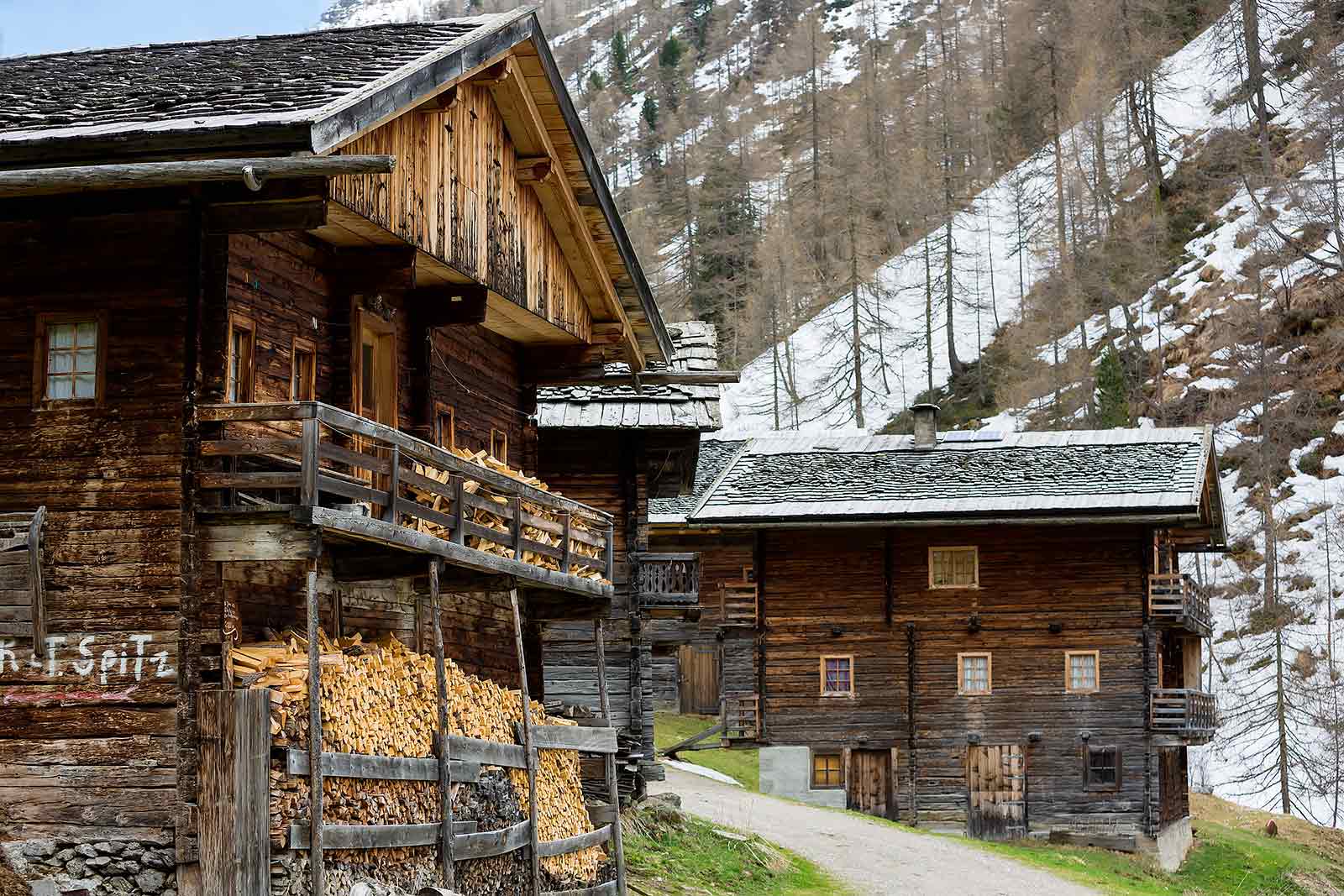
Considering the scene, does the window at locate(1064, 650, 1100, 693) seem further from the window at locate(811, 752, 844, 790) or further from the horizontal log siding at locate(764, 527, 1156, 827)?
the window at locate(811, 752, 844, 790)

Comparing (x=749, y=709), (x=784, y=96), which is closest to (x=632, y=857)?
(x=749, y=709)

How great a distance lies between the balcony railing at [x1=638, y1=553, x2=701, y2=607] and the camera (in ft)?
109

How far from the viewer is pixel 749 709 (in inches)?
1670

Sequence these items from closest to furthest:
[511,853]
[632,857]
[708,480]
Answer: [511,853]
[632,857]
[708,480]

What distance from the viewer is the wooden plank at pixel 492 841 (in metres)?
17.2

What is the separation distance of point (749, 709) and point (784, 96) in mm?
87526

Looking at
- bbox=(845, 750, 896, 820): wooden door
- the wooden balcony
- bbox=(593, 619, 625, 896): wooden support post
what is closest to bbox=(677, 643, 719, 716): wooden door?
bbox=(845, 750, 896, 820): wooden door

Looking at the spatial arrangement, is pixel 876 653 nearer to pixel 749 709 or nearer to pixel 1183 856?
pixel 749 709

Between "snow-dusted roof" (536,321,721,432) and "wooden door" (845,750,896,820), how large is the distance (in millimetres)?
14592

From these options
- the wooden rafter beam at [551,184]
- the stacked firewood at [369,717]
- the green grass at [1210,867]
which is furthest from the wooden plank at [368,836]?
the green grass at [1210,867]

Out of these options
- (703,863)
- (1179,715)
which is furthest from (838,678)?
(703,863)

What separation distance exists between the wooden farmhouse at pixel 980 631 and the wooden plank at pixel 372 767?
23.6 m

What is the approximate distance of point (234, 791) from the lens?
14164 mm

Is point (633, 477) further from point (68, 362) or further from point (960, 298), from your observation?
point (960, 298)
